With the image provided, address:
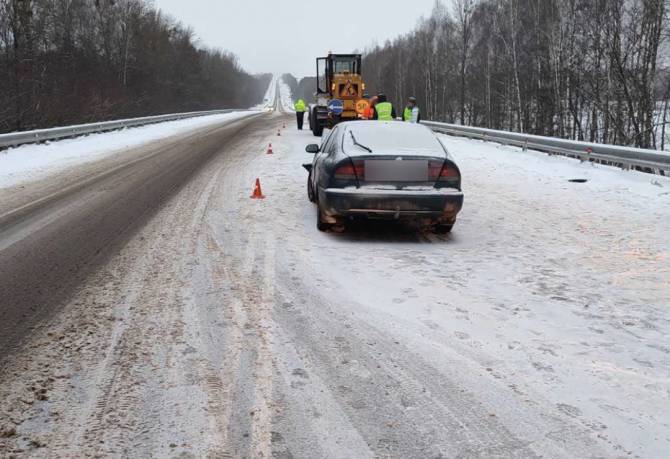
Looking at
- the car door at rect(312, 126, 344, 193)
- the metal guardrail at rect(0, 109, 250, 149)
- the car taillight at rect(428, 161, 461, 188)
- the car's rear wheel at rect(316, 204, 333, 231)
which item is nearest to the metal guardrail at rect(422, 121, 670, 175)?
the car taillight at rect(428, 161, 461, 188)

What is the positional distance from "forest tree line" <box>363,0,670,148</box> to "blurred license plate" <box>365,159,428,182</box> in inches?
741

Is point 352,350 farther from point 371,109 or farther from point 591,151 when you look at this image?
point 371,109

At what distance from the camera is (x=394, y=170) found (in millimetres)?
6023

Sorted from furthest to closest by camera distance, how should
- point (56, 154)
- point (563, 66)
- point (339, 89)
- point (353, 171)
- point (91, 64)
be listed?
point (91, 64)
point (563, 66)
point (339, 89)
point (56, 154)
point (353, 171)

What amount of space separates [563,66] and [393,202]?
30.6 m

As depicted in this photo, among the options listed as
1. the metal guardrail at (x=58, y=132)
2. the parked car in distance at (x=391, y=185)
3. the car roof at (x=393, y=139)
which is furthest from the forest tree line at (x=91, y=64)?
the parked car in distance at (x=391, y=185)

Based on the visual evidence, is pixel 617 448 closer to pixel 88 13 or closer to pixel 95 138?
pixel 95 138

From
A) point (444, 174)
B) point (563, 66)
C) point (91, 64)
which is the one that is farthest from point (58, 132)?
point (91, 64)

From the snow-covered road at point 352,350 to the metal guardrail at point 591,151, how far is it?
4.69m

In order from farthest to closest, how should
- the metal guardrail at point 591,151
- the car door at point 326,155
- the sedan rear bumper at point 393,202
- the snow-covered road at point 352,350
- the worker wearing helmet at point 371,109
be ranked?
the worker wearing helmet at point 371,109 < the metal guardrail at point 591,151 < the car door at point 326,155 < the sedan rear bumper at point 393,202 < the snow-covered road at point 352,350

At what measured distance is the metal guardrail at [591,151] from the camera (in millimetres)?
10359

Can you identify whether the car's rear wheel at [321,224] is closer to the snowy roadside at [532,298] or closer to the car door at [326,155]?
the snowy roadside at [532,298]

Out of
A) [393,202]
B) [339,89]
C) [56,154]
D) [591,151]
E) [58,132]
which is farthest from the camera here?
[339,89]

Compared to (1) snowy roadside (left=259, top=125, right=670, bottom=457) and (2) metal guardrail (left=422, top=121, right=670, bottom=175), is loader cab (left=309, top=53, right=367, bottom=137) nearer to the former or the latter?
(2) metal guardrail (left=422, top=121, right=670, bottom=175)
